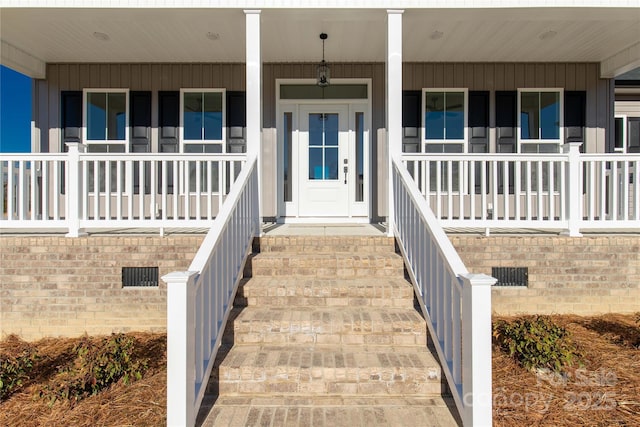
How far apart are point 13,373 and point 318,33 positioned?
4.61m

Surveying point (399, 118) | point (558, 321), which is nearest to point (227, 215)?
point (399, 118)

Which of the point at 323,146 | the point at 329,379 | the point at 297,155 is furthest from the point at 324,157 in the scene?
the point at 329,379

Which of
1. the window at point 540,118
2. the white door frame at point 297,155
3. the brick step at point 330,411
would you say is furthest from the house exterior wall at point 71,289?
the window at point 540,118

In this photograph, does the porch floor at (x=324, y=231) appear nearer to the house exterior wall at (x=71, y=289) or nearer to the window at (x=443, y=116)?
the house exterior wall at (x=71, y=289)

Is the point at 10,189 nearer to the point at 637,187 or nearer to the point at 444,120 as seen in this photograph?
the point at 444,120

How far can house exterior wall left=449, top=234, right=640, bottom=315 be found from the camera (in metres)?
3.72

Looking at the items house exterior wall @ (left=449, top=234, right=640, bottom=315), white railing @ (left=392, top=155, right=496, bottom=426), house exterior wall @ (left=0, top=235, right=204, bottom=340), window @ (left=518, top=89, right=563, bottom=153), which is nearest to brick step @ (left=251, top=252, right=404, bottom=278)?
white railing @ (left=392, top=155, right=496, bottom=426)

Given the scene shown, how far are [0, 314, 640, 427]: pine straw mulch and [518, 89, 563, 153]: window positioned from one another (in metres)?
3.68

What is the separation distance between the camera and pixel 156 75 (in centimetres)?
601

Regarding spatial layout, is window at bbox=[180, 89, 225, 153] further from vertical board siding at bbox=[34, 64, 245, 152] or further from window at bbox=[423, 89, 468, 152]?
window at bbox=[423, 89, 468, 152]

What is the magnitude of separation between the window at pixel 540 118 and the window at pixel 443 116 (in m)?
0.92

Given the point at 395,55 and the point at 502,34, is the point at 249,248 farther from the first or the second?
the point at 502,34

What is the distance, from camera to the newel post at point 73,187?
3.83m

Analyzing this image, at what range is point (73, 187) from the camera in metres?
3.91
